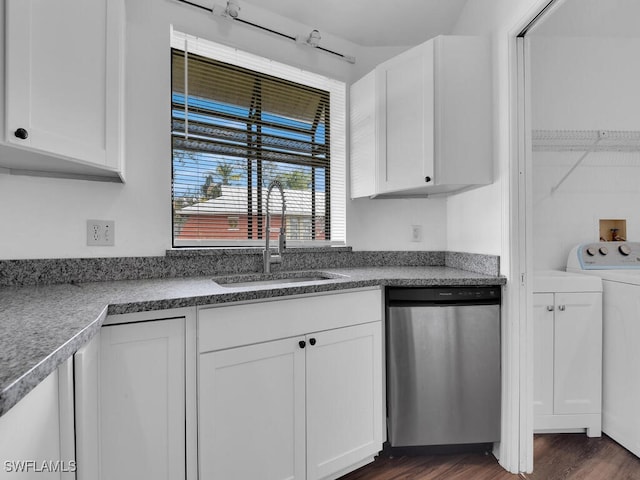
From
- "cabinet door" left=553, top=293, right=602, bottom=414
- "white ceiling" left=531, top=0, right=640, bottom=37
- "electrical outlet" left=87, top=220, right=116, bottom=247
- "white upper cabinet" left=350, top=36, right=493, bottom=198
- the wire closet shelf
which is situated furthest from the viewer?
the wire closet shelf

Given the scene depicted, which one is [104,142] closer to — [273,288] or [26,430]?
[273,288]

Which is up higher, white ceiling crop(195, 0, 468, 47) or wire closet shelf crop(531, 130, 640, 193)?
white ceiling crop(195, 0, 468, 47)

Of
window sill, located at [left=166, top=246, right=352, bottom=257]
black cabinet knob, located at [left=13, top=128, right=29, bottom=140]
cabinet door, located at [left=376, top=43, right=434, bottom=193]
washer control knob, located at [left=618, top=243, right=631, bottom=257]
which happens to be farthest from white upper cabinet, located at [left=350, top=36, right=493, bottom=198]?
black cabinet knob, located at [left=13, top=128, right=29, bottom=140]

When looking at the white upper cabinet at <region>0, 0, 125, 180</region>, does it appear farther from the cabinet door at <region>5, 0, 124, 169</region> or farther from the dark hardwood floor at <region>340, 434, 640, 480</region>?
the dark hardwood floor at <region>340, 434, 640, 480</region>

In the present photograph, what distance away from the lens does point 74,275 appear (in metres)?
1.46

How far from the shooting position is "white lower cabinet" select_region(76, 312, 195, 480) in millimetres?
1030

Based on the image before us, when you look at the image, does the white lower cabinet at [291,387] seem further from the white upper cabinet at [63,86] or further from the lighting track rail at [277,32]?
the lighting track rail at [277,32]

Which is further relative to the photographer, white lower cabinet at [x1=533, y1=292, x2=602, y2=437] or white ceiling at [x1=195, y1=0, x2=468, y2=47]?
white ceiling at [x1=195, y1=0, x2=468, y2=47]

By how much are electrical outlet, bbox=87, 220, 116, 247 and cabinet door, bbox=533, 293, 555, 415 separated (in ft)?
7.24

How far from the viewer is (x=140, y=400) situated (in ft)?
3.56

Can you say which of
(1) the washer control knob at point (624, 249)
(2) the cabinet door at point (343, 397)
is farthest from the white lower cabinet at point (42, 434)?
(1) the washer control knob at point (624, 249)

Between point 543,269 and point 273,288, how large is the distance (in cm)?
190

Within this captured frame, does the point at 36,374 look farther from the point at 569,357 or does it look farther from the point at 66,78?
the point at 569,357

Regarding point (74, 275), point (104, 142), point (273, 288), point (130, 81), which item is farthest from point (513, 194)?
point (74, 275)
